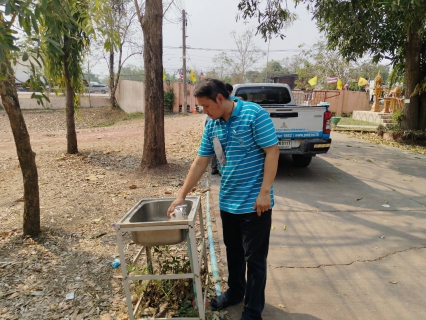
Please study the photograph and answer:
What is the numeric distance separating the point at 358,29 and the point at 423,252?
4.69 metres

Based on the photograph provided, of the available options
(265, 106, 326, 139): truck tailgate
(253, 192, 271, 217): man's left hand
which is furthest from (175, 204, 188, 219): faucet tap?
(265, 106, 326, 139): truck tailgate

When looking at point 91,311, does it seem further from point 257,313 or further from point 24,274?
point 257,313

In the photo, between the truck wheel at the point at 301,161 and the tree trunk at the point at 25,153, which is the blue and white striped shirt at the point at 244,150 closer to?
the tree trunk at the point at 25,153

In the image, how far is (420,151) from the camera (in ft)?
33.3

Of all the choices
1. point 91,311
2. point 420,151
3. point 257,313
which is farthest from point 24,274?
point 420,151

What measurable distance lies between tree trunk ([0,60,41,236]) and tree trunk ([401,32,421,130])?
11.7 metres

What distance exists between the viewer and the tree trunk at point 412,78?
1105cm

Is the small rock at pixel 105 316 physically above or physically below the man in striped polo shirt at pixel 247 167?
below

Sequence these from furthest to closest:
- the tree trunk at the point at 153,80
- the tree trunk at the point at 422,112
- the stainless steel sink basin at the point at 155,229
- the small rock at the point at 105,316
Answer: the tree trunk at the point at 422,112
the tree trunk at the point at 153,80
the small rock at the point at 105,316
the stainless steel sink basin at the point at 155,229

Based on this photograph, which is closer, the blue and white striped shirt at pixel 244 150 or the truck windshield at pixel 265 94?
the blue and white striped shirt at pixel 244 150

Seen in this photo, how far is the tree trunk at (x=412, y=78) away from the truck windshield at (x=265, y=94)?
20.0 feet

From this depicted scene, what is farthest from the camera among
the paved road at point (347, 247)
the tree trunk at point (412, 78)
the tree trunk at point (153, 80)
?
the tree trunk at point (412, 78)

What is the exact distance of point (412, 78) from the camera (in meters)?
11.4

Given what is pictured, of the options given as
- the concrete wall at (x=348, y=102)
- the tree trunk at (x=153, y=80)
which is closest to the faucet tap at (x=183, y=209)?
the tree trunk at (x=153, y=80)
